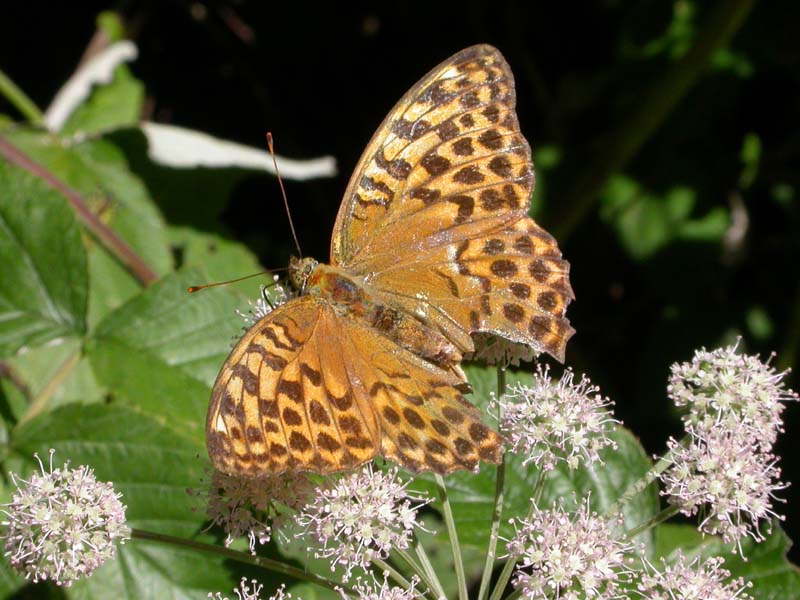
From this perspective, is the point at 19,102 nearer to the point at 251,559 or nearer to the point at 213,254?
the point at 213,254

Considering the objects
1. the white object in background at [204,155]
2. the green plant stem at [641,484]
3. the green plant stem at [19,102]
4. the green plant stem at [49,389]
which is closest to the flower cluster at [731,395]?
the green plant stem at [641,484]

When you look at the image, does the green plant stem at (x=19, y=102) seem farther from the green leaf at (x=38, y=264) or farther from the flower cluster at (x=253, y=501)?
the flower cluster at (x=253, y=501)

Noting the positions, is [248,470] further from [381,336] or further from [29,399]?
[29,399]

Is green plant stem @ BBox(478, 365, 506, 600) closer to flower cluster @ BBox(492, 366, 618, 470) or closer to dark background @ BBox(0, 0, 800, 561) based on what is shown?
flower cluster @ BBox(492, 366, 618, 470)

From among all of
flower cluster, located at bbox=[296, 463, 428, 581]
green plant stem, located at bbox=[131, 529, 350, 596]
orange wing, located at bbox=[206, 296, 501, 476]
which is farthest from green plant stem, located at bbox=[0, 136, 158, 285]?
flower cluster, located at bbox=[296, 463, 428, 581]

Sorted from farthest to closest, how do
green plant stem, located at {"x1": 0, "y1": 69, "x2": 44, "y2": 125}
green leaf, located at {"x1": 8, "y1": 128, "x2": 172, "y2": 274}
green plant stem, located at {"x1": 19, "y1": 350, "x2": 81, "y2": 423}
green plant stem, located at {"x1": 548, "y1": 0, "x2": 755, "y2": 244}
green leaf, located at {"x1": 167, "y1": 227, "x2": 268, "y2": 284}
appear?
green plant stem, located at {"x1": 0, "y1": 69, "x2": 44, "y2": 125} → green plant stem, located at {"x1": 548, "y1": 0, "x2": 755, "y2": 244} → green leaf, located at {"x1": 8, "y1": 128, "x2": 172, "y2": 274} → green leaf, located at {"x1": 167, "y1": 227, "x2": 268, "y2": 284} → green plant stem, located at {"x1": 19, "y1": 350, "x2": 81, "y2": 423}

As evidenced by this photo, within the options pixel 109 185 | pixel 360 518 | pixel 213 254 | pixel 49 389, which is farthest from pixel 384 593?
pixel 109 185
